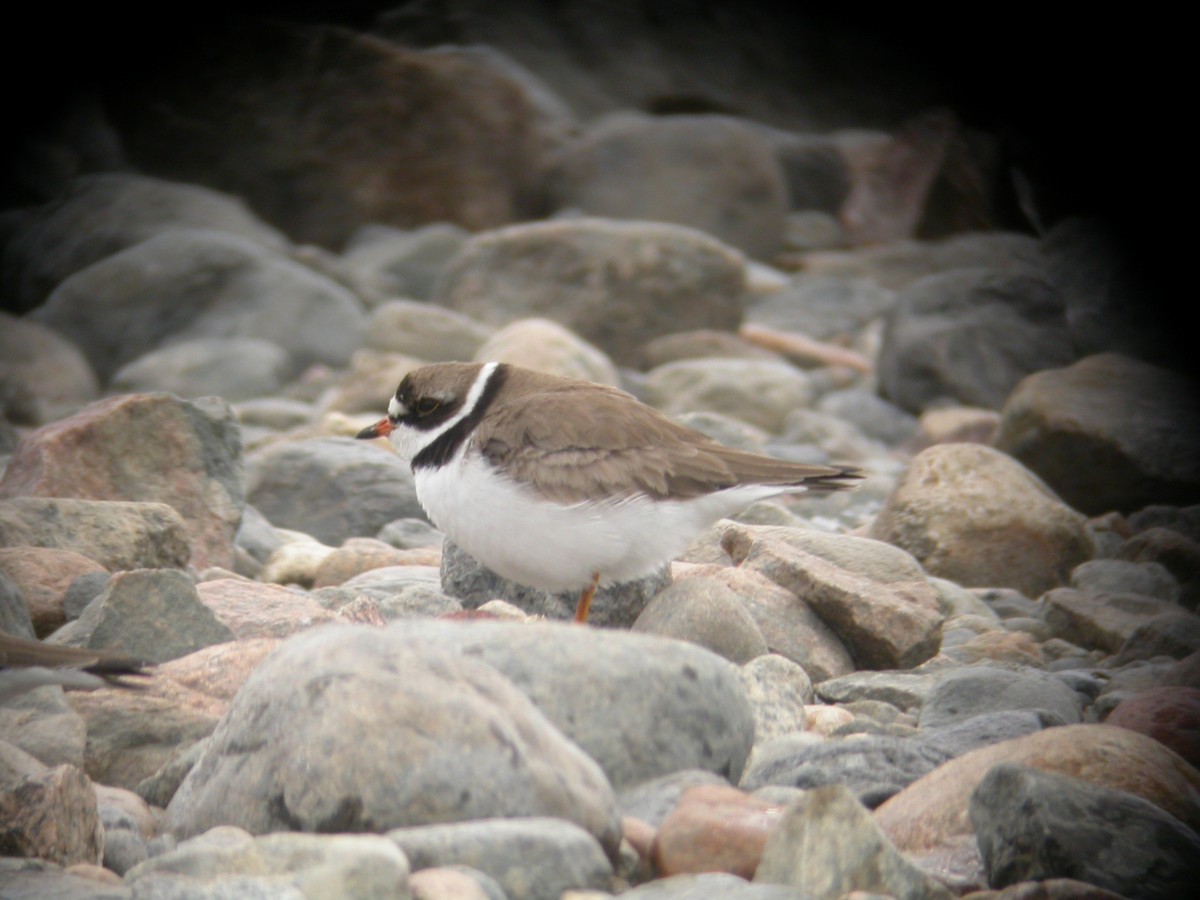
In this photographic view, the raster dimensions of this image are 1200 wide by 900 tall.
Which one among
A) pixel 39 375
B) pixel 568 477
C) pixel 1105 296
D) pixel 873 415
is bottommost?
pixel 39 375

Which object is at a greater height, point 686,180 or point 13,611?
point 13,611

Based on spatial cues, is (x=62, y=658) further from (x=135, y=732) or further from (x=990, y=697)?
(x=990, y=697)

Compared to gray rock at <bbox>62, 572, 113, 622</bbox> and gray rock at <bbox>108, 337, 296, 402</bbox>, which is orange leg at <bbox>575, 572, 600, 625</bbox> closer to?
gray rock at <bbox>62, 572, 113, 622</bbox>

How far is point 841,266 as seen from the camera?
18.6 meters

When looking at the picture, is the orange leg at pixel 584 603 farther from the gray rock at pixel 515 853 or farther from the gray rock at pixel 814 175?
the gray rock at pixel 814 175

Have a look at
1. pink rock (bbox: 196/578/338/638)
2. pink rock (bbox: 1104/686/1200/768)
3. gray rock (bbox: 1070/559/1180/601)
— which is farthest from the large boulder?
pink rock (bbox: 1104/686/1200/768)

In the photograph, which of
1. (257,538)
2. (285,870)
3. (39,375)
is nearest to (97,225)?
(39,375)

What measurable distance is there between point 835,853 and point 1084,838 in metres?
0.66

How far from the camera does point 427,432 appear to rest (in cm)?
558

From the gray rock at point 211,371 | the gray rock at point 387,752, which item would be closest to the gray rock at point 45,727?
the gray rock at point 387,752

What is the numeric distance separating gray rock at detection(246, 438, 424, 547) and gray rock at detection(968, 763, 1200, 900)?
4.84 m

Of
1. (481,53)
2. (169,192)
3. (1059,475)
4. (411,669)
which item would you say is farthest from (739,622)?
(481,53)

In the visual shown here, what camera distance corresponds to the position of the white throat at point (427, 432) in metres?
5.51

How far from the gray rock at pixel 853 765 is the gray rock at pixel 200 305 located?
9.55m
